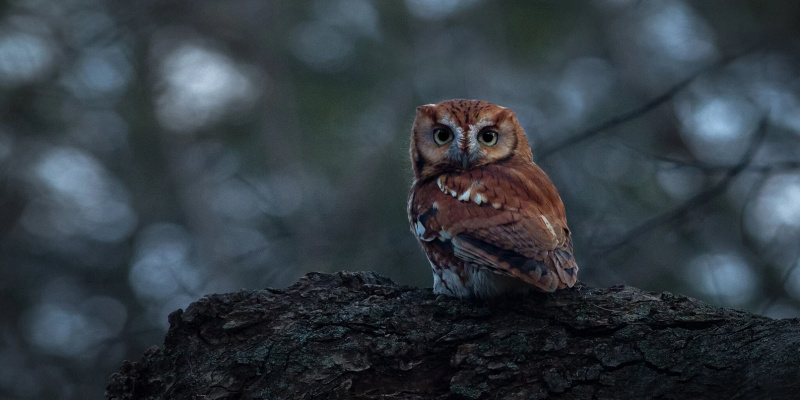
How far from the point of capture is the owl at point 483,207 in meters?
2.35

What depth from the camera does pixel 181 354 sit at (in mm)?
2262

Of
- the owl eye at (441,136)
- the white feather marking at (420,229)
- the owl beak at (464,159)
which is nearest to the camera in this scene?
the white feather marking at (420,229)

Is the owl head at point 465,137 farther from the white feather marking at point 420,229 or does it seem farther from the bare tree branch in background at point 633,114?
the white feather marking at point 420,229

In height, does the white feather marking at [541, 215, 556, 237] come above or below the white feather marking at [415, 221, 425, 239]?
below

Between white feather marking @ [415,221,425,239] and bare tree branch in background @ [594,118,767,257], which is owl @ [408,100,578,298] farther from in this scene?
bare tree branch in background @ [594,118,767,257]

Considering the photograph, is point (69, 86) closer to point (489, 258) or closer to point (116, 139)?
point (116, 139)

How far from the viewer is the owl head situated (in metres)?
3.12

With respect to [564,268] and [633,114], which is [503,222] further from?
[633,114]

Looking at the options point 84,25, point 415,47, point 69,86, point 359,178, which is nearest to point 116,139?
point 69,86

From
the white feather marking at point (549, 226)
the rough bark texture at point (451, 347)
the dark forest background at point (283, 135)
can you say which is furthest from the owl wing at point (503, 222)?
the dark forest background at point (283, 135)

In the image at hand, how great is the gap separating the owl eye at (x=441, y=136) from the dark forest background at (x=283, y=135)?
147 centimetres

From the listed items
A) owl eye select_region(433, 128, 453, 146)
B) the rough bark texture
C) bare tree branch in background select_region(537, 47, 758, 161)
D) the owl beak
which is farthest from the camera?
owl eye select_region(433, 128, 453, 146)

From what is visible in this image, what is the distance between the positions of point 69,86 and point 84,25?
74cm

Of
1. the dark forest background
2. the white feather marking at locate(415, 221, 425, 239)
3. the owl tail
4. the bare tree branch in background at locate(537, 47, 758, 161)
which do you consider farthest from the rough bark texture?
the dark forest background
